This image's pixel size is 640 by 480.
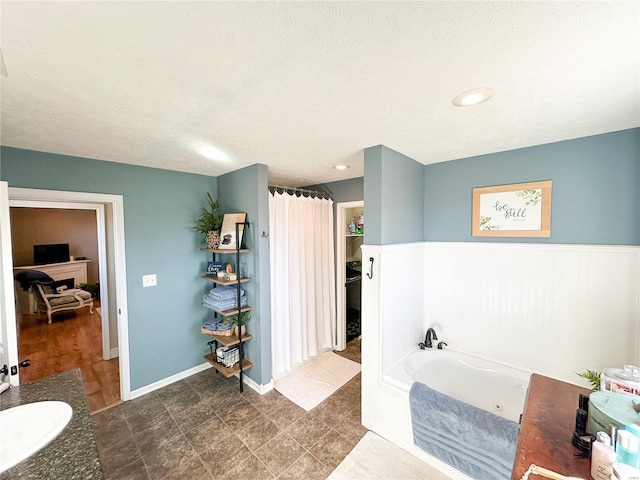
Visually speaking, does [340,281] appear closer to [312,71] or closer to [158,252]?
[158,252]

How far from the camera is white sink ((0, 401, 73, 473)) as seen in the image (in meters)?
1.03

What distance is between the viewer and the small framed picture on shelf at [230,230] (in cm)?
269

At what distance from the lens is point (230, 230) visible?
2.76 metres

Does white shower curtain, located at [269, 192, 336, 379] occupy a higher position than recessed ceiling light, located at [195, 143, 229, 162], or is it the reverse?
recessed ceiling light, located at [195, 143, 229, 162]

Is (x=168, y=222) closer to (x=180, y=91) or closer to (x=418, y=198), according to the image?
(x=180, y=91)

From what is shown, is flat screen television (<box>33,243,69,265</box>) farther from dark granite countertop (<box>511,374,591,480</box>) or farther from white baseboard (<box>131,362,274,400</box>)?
dark granite countertop (<box>511,374,591,480</box>)

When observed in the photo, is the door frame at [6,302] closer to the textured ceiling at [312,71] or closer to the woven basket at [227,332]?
the textured ceiling at [312,71]

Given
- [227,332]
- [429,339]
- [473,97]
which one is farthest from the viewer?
[227,332]

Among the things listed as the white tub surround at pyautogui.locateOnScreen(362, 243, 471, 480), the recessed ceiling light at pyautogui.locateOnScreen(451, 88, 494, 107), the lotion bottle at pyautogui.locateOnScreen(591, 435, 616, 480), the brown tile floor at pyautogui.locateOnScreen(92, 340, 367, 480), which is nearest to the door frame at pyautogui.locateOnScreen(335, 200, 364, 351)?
the brown tile floor at pyautogui.locateOnScreen(92, 340, 367, 480)

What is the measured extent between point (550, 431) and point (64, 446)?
1901 millimetres

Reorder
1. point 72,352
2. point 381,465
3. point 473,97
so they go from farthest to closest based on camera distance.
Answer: point 72,352 → point 381,465 → point 473,97

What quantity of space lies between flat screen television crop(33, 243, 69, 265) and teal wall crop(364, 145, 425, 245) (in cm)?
729

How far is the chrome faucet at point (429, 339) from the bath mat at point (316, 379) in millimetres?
922

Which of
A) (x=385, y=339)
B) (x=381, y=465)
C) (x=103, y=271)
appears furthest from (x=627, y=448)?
(x=103, y=271)
